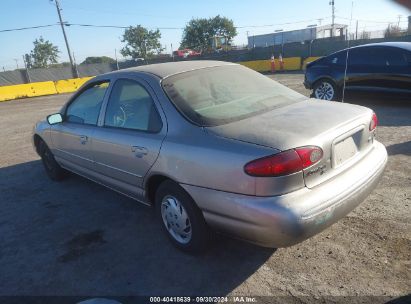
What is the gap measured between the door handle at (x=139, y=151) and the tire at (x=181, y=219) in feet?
1.05

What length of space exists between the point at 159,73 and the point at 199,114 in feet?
2.48

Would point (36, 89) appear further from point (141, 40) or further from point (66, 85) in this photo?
point (141, 40)

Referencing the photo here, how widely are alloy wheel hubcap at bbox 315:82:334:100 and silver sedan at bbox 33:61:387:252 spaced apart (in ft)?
19.0

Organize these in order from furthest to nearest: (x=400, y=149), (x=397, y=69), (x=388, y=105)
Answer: (x=388, y=105) → (x=397, y=69) → (x=400, y=149)

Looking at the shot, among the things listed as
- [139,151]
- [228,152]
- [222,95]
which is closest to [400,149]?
[222,95]

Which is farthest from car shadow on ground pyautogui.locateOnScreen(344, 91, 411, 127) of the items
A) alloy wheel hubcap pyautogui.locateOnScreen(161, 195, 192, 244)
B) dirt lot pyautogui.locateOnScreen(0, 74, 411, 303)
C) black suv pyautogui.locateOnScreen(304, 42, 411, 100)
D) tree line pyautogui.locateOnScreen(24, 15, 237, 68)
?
tree line pyautogui.locateOnScreen(24, 15, 237, 68)

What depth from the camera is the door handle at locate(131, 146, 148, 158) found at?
3.35m

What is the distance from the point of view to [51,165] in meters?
5.65

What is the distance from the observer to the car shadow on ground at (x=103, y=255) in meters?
3.00

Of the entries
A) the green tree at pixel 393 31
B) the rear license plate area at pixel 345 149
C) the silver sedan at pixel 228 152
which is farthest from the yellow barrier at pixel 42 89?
the green tree at pixel 393 31

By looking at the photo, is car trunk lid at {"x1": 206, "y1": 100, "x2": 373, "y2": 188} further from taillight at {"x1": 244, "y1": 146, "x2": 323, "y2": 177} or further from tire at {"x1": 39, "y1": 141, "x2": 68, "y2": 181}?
tire at {"x1": 39, "y1": 141, "x2": 68, "y2": 181}

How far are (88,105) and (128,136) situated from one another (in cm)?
119

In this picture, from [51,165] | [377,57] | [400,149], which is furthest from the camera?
[377,57]

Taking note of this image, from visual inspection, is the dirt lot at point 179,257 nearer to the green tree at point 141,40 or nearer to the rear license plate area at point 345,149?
the rear license plate area at point 345,149
